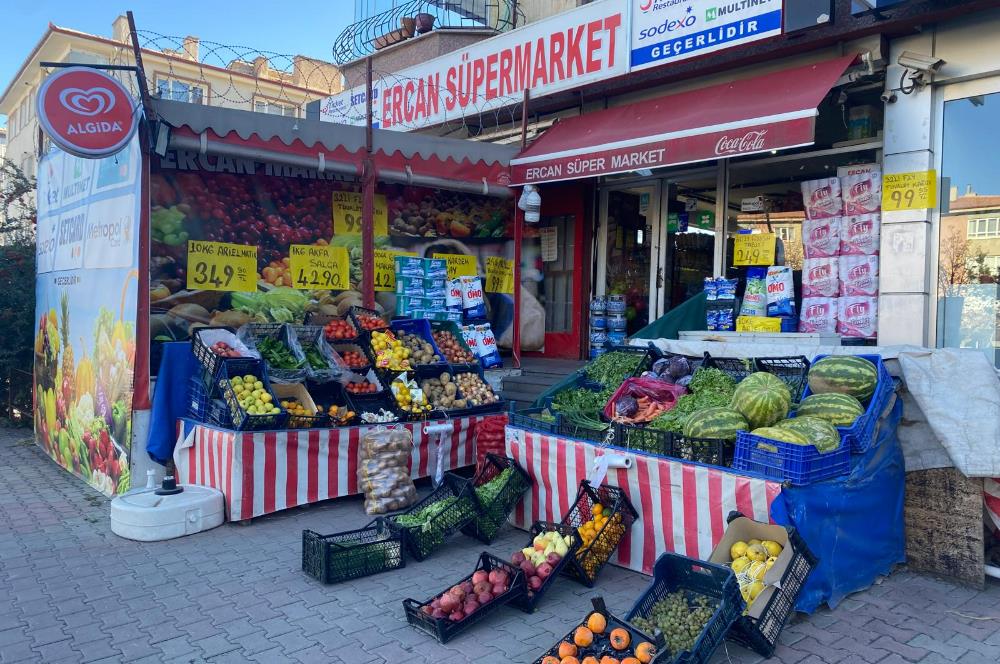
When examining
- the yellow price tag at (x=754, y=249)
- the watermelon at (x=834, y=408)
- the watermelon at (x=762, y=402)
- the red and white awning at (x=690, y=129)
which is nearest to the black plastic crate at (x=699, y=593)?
the watermelon at (x=762, y=402)

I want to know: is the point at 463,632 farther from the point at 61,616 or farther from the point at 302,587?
the point at 61,616

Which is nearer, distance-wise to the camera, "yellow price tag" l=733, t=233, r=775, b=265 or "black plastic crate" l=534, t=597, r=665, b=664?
"black plastic crate" l=534, t=597, r=665, b=664

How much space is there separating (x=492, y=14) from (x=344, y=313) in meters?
7.45

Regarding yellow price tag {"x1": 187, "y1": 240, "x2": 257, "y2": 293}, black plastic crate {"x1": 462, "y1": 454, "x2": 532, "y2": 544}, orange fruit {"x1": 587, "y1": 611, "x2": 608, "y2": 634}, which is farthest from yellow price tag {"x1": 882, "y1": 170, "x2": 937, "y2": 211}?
yellow price tag {"x1": 187, "y1": 240, "x2": 257, "y2": 293}

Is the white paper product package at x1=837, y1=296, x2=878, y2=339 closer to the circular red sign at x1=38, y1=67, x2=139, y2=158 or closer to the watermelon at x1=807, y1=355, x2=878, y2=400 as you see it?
the watermelon at x1=807, y1=355, x2=878, y2=400

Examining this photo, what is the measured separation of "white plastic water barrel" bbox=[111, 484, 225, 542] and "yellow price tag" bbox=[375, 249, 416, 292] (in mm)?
3720

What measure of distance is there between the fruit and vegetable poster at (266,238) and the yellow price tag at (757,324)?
376 centimetres

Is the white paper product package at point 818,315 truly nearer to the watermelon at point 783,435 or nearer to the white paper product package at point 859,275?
A: the white paper product package at point 859,275

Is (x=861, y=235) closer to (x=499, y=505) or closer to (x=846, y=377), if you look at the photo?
(x=846, y=377)

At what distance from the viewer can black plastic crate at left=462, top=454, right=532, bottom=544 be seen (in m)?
5.81

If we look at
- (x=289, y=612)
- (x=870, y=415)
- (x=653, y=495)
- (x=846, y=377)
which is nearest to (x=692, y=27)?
(x=846, y=377)

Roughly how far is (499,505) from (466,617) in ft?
5.80

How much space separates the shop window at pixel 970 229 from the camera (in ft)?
22.2

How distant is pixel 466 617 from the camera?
4172 millimetres
